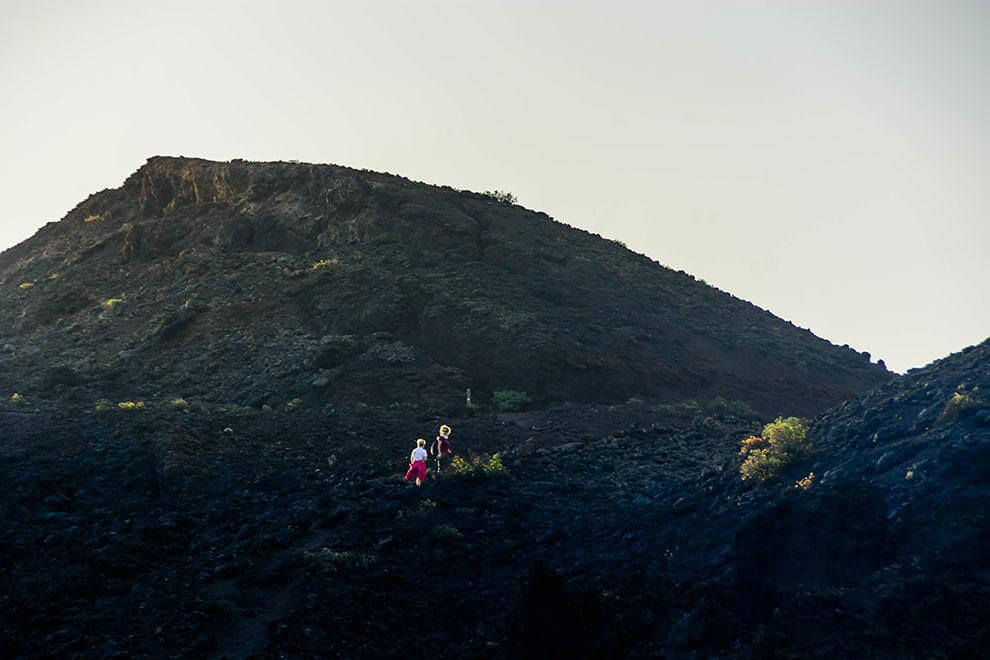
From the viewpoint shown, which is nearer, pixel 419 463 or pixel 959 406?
pixel 959 406

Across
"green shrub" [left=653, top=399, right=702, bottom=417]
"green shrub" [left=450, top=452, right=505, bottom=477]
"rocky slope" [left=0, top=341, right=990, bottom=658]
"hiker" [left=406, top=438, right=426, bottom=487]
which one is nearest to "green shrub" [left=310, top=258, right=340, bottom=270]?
"green shrub" [left=653, top=399, right=702, bottom=417]

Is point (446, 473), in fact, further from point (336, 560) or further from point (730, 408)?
point (730, 408)

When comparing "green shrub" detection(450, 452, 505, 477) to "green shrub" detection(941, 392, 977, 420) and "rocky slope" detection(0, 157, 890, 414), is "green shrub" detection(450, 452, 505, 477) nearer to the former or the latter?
"rocky slope" detection(0, 157, 890, 414)

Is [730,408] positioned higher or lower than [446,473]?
higher

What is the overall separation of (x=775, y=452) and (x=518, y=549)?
470cm

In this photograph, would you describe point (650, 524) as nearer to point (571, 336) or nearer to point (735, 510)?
point (735, 510)

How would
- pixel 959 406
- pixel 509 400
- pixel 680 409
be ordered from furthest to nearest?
pixel 680 409 → pixel 509 400 → pixel 959 406

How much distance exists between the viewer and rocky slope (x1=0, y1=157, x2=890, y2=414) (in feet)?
108

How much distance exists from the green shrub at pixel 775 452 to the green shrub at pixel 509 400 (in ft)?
43.6

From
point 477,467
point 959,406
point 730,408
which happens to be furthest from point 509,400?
point 959,406

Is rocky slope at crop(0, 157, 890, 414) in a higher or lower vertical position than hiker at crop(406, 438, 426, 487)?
higher

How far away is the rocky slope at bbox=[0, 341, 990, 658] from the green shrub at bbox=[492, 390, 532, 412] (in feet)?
26.1

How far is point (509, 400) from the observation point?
100 feet

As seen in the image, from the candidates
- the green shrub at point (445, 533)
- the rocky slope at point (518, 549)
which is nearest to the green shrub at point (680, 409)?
the rocky slope at point (518, 549)
